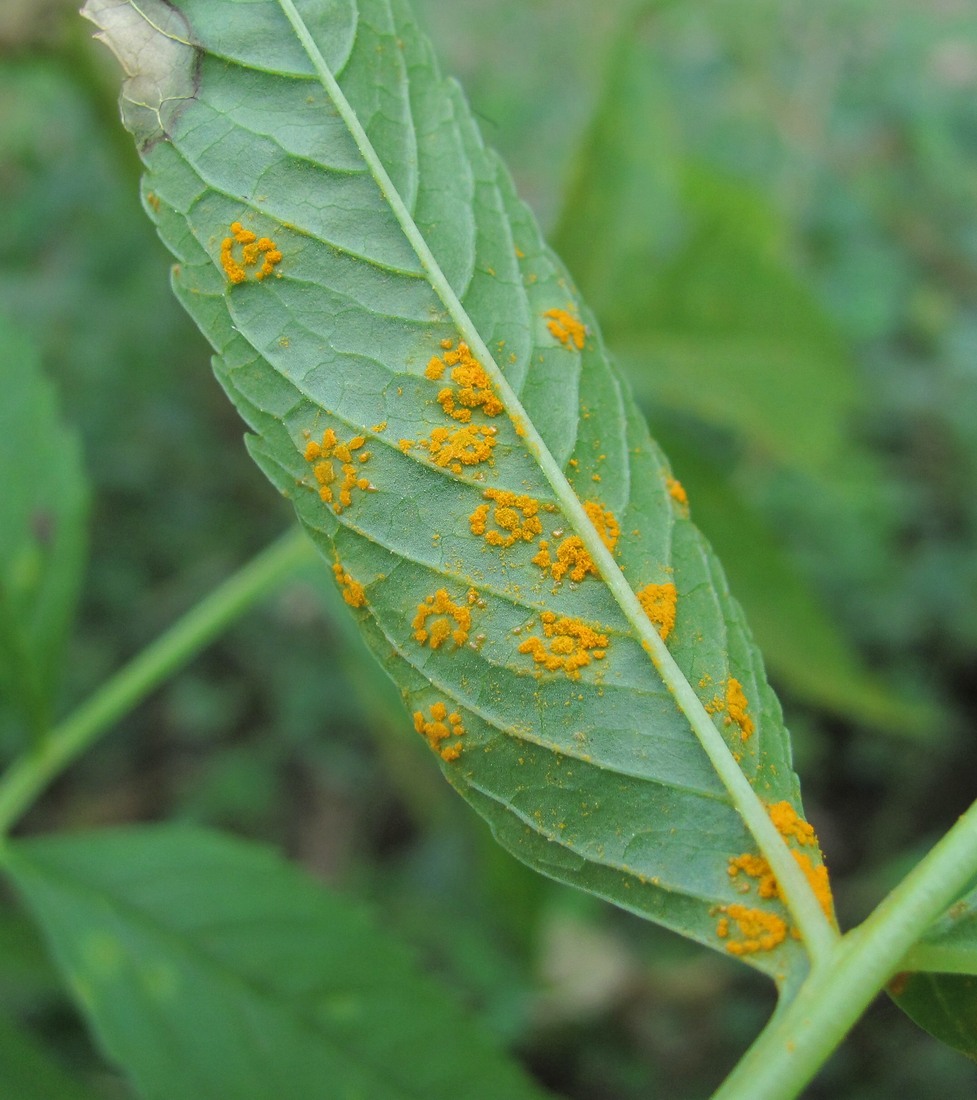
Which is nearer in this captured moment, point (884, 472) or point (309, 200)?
point (309, 200)

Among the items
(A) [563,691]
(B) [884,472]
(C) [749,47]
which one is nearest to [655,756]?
(A) [563,691]

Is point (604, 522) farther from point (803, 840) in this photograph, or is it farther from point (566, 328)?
point (803, 840)

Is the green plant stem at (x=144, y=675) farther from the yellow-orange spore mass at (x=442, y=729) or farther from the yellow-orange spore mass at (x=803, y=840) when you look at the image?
the yellow-orange spore mass at (x=803, y=840)

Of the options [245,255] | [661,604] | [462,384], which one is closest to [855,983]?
[661,604]

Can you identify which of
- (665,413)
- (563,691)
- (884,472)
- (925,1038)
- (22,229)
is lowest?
(925,1038)

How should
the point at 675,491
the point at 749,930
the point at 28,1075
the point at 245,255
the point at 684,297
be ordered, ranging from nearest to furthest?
1. the point at 749,930
2. the point at 245,255
3. the point at 675,491
4. the point at 28,1075
5. the point at 684,297

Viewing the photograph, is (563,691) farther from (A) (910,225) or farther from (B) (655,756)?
(A) (910,225)

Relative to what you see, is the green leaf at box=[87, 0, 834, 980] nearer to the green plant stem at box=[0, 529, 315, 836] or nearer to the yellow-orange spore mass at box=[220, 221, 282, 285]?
the yellow-orange spore mass at box=[220, 221, 282, 285]
